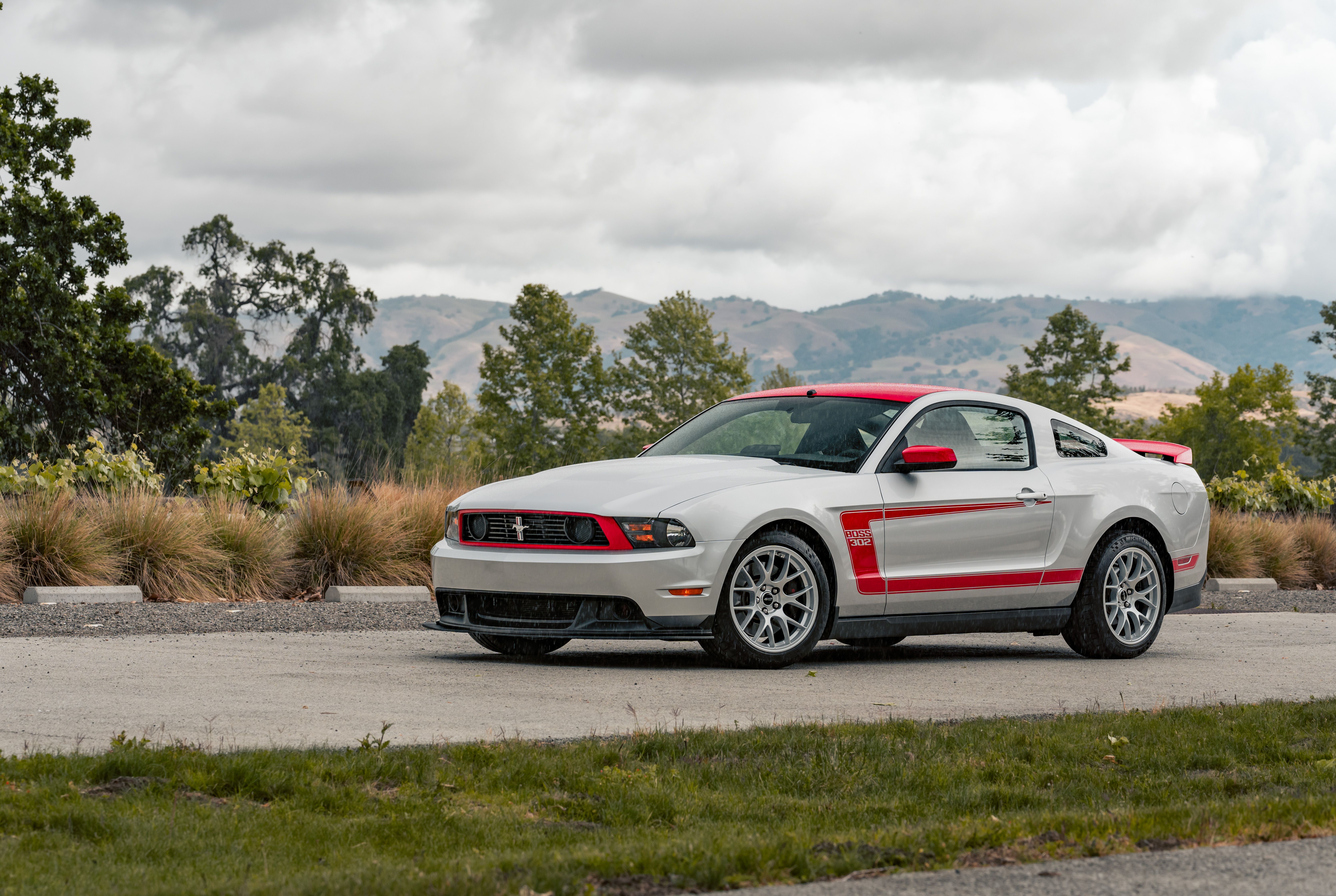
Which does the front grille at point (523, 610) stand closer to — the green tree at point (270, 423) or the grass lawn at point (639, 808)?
the grass lawn at point (639, 808)

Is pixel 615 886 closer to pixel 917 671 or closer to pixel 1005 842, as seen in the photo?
pixel 1005 842

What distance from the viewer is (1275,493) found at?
81.5ft

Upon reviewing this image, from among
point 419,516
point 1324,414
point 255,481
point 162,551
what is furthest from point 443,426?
point 162,551

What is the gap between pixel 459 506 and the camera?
854 centimetres

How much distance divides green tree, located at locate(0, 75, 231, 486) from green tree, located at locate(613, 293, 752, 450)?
5879cm

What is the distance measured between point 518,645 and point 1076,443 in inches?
154

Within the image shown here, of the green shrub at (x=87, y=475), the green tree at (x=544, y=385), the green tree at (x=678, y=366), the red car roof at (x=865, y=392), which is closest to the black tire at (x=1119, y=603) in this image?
the red car roof at (x=865, y=392)

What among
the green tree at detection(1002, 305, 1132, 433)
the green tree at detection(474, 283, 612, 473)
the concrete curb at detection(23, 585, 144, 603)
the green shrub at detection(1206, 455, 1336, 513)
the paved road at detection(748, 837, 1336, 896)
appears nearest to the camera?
the paved road at detection(748, 837, 1336, 896)

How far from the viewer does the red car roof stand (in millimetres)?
9188

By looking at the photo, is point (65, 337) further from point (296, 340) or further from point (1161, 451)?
point (296, 340)

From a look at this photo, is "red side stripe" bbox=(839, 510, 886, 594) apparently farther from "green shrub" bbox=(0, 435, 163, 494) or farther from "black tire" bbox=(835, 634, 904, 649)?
"green shrub" bbox=(0, 435, 163, 494)

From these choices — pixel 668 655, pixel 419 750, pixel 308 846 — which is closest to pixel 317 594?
pixel 668 655

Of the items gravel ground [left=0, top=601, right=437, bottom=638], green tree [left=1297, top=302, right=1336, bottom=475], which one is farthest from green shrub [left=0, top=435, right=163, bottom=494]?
green tree [left=1297, top=302, right=1336, bottom=475]

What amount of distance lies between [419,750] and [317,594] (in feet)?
27.9
